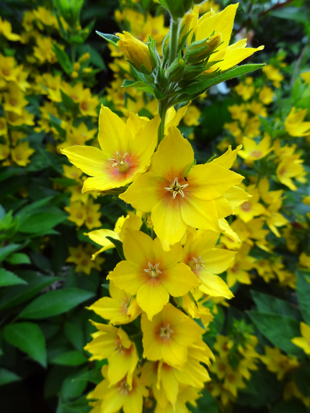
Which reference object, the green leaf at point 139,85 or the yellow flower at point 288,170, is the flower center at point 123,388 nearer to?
the green leaf at point 139,85

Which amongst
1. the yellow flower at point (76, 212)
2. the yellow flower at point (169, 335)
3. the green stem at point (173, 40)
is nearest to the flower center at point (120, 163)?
the green stem at point (173, 40)

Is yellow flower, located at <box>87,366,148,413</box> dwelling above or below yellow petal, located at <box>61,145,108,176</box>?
below

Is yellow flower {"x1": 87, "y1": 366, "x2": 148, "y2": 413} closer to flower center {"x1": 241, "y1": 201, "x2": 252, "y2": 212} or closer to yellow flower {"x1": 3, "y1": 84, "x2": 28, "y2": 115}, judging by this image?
flower center {"x1": 241, "y1": 201, "x2": 252, "y2": 212}

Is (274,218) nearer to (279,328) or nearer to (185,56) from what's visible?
(279,328)

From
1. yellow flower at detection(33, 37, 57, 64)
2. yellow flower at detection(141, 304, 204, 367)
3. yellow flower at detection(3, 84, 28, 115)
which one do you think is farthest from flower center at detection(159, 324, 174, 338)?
yellow flower at detection(33, 37, 57, 64)

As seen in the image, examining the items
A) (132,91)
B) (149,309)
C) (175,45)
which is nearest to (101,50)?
(132,91)
